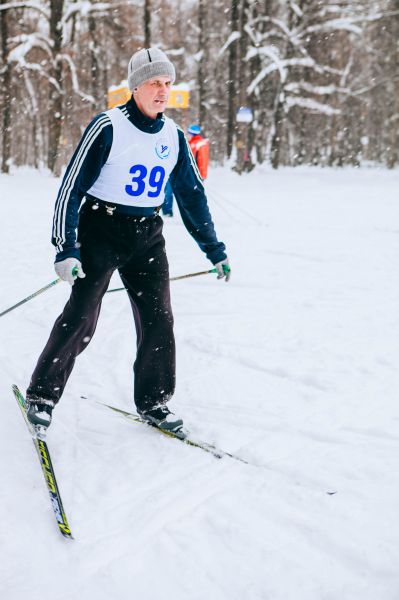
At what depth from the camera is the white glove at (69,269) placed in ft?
9.11

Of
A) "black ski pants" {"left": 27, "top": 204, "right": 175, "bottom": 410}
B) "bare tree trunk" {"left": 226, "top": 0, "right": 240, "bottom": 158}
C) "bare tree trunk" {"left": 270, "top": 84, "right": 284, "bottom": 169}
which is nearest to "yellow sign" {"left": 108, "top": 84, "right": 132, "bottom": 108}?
"bare tree trunk" {"left": 226, "top": 0, "right": 240, "bottom": 158}

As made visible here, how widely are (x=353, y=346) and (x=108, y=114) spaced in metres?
3.03

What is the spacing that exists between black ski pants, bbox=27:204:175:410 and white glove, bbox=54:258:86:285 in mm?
160

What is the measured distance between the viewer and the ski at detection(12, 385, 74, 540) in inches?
93.4

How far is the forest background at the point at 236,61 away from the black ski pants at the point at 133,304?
66.1 ft

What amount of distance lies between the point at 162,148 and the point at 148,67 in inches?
16.5

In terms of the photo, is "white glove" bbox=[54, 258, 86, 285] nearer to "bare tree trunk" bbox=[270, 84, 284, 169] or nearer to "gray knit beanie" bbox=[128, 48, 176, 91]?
"gray knit beanie" bbox=[128, 48, 176, 91]

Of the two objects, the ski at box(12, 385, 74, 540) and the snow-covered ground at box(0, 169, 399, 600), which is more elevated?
the ski at box(12, 385, 74, 540)

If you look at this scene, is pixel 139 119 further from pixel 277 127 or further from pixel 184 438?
pixel 277 127

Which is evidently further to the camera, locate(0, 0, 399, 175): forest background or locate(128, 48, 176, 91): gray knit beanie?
locate(0, 0, 399, 175): forest background

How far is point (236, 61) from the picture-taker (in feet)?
85.5

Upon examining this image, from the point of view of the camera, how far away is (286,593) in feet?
6.85

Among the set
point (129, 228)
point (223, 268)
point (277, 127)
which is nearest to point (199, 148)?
point (223, 268)

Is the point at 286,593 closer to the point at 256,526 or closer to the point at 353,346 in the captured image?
the point at 256,526
